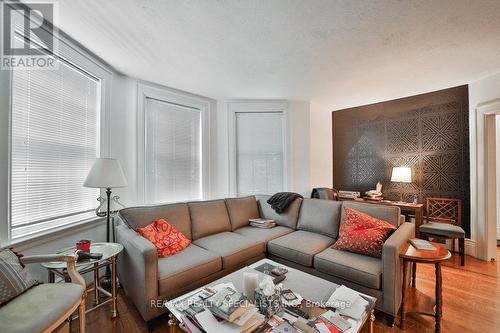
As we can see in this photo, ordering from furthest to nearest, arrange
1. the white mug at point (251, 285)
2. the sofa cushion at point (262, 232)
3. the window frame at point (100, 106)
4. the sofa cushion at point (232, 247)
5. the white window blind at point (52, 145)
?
the sofa cushion at point (262, 232) → the sofa cushion at point (232, 247) → the white window blind at point (52, 145) → the window frame at point (100, 106) → the white mug at point (251, 285)

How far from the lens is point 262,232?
2809mm

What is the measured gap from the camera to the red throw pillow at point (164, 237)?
80.8 inches

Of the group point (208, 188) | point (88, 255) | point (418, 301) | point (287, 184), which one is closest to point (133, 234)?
point (88, 255)

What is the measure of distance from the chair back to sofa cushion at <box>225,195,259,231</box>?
269cm

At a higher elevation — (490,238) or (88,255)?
(88,255)

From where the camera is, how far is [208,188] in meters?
3.69

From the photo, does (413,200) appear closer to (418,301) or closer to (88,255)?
(418,301)

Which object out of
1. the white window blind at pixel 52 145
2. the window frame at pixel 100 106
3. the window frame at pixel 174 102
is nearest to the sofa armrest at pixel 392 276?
the window frame at pixel 174 102

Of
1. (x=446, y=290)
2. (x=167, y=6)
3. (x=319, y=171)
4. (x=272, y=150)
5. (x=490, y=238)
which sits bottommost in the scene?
(x=446, y=290)

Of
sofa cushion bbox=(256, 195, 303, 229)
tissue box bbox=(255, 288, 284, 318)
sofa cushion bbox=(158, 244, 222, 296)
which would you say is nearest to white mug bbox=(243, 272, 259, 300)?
tissue box bbox=(255, 288, 284, 318)

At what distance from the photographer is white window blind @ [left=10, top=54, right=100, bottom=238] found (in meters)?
1.74

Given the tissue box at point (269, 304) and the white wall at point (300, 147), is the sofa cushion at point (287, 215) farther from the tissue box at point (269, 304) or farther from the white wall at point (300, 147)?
the tissue box at point (269, 304)

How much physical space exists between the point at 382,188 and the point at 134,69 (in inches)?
171

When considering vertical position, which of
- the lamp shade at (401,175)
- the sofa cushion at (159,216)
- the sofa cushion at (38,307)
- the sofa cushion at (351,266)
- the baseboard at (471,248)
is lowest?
the baseboard at (471,248)
